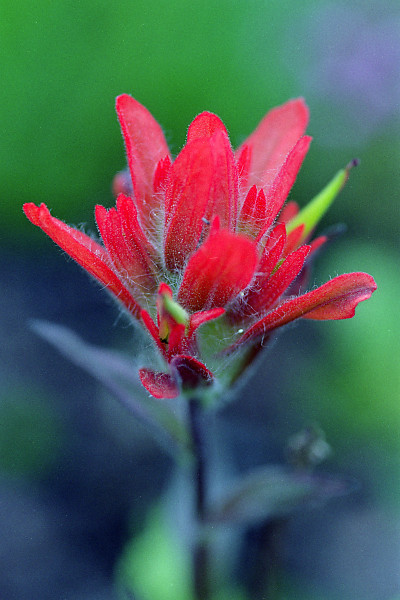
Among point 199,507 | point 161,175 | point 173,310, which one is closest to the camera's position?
point 173,310

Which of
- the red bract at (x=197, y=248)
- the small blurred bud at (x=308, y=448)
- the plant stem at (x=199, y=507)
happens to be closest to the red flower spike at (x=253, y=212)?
the red bract at (x=197, y=248)

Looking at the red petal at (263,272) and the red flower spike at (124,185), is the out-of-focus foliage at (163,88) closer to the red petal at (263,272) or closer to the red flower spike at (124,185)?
the red flower spike at (124,185)

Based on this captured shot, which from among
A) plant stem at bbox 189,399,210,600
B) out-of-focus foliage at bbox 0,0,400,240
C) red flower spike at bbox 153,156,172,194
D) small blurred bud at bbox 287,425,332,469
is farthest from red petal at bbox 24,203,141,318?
out-of-focus foliage at bbox 0,0,400,240

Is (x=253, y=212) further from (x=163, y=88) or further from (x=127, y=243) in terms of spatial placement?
(x=163, y=88)

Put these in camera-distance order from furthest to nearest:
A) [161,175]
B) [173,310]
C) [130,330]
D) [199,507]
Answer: [130,330] → [199,507] → [161,175] → [173,310]

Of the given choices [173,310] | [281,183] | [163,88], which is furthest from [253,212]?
[163,88]

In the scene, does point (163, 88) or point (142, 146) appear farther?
point (163, 88)

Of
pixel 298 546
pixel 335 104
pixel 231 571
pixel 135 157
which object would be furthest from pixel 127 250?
pixel 335 104

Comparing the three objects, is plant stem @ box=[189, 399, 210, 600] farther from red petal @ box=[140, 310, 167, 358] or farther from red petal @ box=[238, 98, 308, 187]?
red petal @ box=[238, 98, 308, 187]
